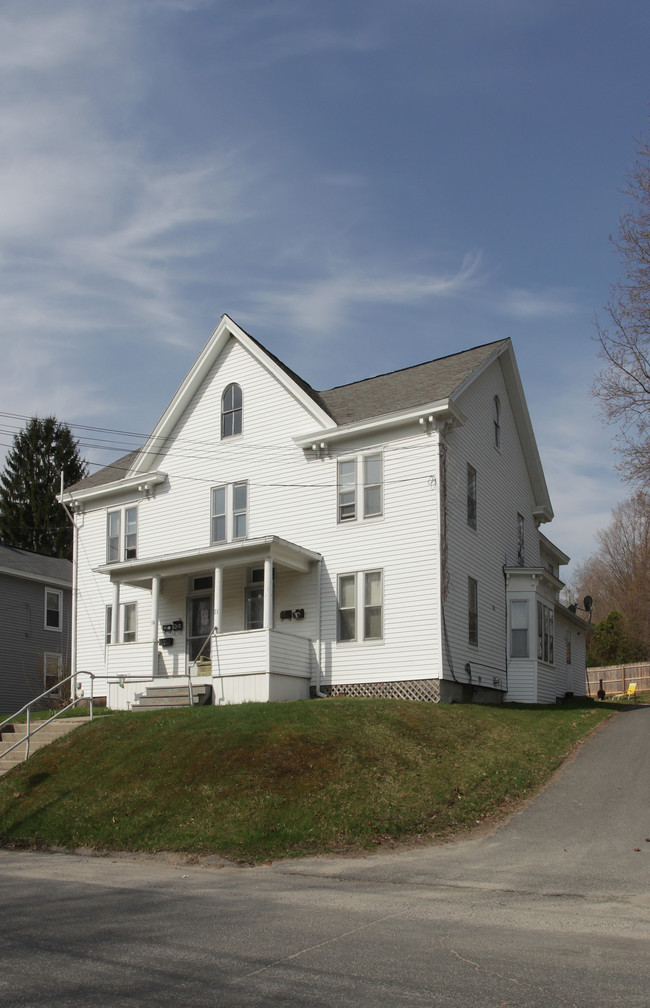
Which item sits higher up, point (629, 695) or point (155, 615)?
point (155, 615)

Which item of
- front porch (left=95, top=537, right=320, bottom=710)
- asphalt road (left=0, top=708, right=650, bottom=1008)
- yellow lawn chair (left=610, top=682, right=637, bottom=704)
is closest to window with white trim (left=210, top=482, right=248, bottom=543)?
front porch (left=95, top=537, right=320, bottom=710)

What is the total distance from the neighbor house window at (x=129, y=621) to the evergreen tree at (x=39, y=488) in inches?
1085

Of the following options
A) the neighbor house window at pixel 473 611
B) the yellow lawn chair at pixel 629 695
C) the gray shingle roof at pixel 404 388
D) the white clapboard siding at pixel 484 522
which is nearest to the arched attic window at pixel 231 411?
the gray shingle roof at pixel 404 388

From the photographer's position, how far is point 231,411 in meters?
25.0

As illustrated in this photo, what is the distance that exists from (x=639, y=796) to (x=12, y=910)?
373 inches

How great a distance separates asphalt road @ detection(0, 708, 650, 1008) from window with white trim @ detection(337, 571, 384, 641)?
822cm

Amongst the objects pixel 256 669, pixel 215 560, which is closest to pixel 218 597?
pixel 215 560

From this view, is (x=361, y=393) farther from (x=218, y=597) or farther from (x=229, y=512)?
(x=218, y=597)

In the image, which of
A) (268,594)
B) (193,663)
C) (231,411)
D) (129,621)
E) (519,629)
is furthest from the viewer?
(129,621)

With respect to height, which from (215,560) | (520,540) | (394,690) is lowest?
(394,690)

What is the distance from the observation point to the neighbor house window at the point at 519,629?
80.8 ft

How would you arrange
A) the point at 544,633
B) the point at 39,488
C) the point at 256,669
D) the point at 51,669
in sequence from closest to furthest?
1. the point at 256,669
2. the point at 544,633
3. the point at 51,669
4. the point at 39,488

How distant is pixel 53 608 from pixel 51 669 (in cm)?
263

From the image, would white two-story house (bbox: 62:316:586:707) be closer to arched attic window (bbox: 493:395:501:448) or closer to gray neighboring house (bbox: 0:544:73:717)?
arched attic window (bbox: 493:395:501:448)
